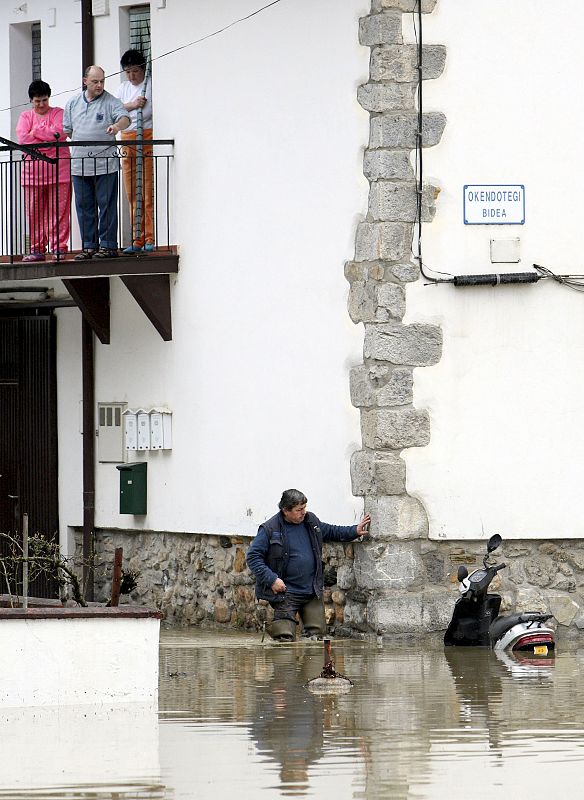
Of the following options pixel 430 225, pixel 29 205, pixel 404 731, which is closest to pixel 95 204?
pixel 29 205

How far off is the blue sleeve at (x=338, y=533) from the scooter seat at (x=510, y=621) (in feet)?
4.58

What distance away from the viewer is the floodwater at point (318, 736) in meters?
8.05

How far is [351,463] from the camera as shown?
46.0 feet

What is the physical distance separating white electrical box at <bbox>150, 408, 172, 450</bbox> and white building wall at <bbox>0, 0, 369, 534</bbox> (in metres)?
0.10

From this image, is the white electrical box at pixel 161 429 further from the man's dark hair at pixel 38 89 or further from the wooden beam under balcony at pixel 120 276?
the man's dark hair at pixel 38 89

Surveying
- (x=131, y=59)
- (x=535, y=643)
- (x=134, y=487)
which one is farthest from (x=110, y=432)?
(x=535, y=643)

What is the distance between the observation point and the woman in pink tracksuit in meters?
16.2

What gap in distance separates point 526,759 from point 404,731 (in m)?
1.05

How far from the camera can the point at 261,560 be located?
43.5 ft

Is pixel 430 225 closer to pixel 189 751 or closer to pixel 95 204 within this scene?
pixel 95 204

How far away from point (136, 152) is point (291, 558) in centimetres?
444

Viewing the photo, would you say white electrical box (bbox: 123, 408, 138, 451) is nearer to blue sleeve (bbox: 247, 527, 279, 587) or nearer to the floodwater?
blue sleeve (bbox: 247, 527, 279, 587)

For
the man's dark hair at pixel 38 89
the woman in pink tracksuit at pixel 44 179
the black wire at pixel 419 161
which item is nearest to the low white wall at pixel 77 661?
the black wire at pixel 419 161

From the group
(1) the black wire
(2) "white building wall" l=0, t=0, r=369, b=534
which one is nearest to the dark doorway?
(2) "white building wall" l=0, t=0, r=369, b=534
